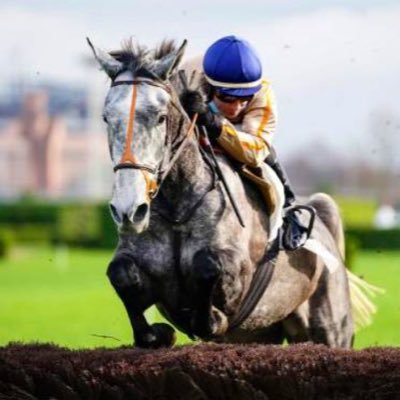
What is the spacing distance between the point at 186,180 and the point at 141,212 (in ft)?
2.18

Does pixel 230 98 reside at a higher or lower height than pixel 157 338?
higher

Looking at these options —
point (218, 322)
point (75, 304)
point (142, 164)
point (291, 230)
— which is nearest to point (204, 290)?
point (218, 322)

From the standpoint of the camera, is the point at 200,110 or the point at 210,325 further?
the point at 200,110

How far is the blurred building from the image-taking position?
86.4 m

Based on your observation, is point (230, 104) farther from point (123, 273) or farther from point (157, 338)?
point (157, 338)

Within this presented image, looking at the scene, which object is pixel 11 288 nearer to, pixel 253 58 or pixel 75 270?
pixel 75 270

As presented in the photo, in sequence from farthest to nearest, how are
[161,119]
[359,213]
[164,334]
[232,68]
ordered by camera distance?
[359,213], [232,68], [164,334], [161,119]

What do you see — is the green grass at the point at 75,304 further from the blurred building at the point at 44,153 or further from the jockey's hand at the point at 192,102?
the blurred building at the point at 44,153

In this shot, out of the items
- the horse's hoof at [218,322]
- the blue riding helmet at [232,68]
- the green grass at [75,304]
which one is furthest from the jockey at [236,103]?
the green grass at [75,304]

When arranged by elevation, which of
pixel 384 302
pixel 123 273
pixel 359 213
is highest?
pixel 123 273

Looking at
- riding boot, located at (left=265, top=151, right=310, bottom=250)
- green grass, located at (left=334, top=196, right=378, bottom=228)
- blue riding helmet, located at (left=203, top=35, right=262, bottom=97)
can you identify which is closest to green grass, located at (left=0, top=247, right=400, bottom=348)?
riding boot, located at (left=265, top=151, right=310, bottom=250)

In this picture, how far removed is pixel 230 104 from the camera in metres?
6.36

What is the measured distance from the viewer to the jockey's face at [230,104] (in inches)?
249

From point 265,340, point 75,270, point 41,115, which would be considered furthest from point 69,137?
point 265,340
